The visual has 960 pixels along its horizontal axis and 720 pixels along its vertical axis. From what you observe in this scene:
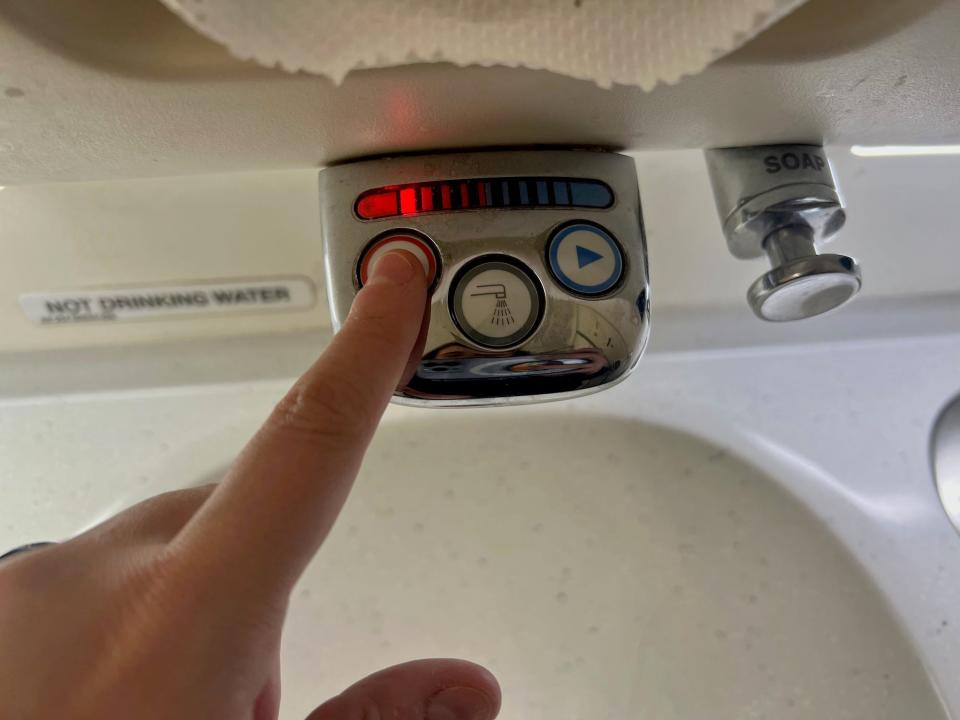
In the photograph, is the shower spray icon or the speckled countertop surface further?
the speckled countertop surface

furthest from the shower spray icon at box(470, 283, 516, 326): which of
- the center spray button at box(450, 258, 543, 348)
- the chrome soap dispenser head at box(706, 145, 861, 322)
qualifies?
→ the chrome soap dispenser head at box(706, 145, 861, 322)

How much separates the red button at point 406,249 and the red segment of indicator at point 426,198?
1 centimetres

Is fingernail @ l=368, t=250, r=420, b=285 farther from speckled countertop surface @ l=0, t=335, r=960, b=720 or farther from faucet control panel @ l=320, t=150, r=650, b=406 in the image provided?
speckled countertop surface @ l=0, t=335, r=960, b=720

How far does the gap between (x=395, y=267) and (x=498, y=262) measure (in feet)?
0.12

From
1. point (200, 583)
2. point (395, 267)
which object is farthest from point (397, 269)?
point (200, 583)

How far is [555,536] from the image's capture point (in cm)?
42

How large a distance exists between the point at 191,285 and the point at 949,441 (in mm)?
408

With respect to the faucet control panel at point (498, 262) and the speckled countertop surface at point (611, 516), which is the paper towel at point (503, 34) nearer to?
the faucet control panel at point (498, 262)

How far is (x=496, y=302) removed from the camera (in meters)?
0.25

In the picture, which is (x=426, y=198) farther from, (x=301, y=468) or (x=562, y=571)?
(x=562, y=571)

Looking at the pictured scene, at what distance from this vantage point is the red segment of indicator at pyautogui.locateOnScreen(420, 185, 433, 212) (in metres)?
0.25

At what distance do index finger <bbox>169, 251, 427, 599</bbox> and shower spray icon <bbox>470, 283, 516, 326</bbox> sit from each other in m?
0.04

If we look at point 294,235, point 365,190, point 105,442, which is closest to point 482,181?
point 365,190

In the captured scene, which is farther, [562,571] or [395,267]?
Answer: [562,571]
